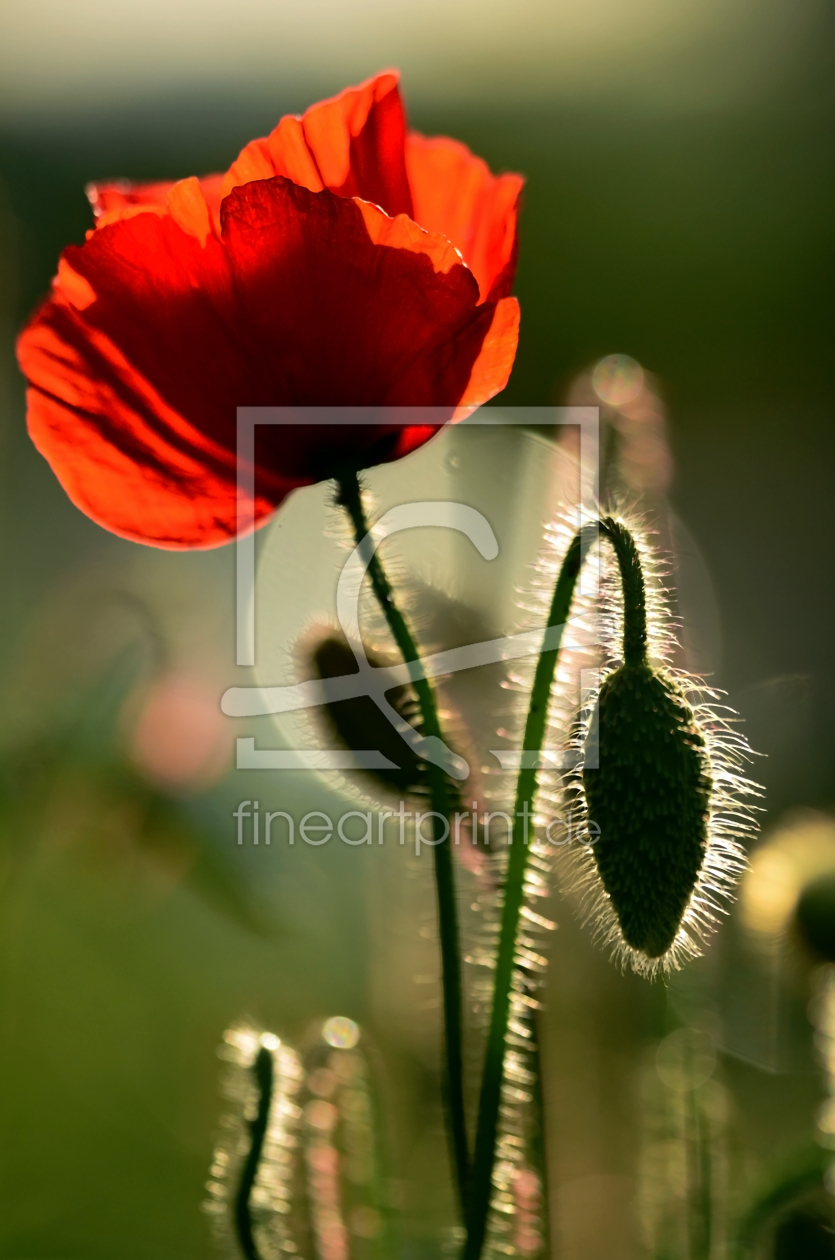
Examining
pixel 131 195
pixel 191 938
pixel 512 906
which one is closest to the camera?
pixel 512 906

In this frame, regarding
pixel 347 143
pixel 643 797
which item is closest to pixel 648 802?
pixel 643 797

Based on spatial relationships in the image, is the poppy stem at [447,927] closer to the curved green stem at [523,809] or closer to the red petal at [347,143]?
the curved green stem at [523,809]

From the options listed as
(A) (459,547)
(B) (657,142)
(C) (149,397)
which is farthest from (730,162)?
(C) (149,397)

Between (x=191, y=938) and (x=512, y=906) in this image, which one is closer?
(x=512, y=906)

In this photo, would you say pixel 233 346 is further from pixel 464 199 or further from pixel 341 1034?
pixel 341 1034

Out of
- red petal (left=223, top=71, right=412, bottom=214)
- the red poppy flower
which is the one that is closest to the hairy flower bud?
the red poppy flower

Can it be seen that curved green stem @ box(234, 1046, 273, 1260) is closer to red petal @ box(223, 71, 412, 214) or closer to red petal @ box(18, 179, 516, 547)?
red petal @ box(18, 179, 516, 547)

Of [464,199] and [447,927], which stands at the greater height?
[464,199]
